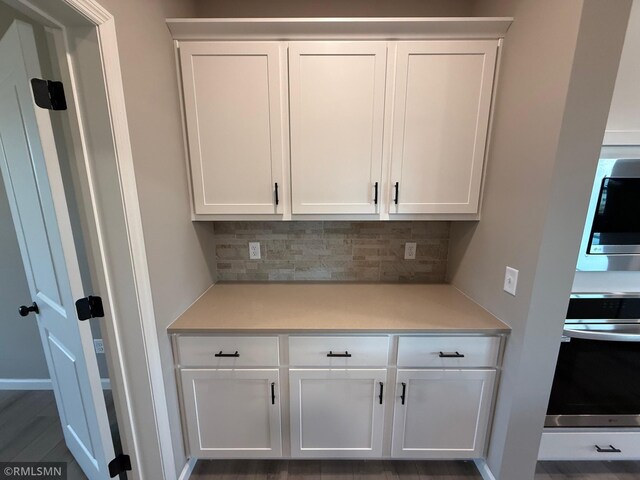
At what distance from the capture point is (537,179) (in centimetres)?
108

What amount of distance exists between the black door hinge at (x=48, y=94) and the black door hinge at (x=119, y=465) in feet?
4.87

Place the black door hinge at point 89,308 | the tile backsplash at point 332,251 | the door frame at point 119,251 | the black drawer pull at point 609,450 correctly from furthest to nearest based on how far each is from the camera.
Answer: the tile backsplash at point 332,251
the black drawer pull at point 609,450
the black door hinge at point 89,308
the door frame at point 119,251

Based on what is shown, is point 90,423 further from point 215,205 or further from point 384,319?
point 384,319

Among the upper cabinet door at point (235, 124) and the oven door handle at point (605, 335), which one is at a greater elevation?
the upper cabinet door at point (235, 124)

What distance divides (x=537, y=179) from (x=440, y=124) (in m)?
0.54

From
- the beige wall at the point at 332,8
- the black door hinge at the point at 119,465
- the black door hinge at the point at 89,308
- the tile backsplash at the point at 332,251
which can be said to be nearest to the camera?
the black door hinge at the point at 89,308

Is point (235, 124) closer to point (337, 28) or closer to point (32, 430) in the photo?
point (337, 28)

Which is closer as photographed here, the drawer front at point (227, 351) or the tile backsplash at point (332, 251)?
the drawer front at point (227, 351)

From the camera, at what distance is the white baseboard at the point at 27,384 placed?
2.05 m

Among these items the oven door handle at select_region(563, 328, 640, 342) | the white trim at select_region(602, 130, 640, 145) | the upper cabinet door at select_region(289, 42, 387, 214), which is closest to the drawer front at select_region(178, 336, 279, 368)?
the upper cabinet door at select_region(289, 42, 387, 214)

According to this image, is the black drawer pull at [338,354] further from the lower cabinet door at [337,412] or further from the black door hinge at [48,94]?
the black door hinge at [48,94]

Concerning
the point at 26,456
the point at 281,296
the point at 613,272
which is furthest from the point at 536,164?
the point at 26,456

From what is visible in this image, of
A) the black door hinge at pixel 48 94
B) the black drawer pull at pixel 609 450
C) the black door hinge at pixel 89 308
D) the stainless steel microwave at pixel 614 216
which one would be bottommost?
the black drawer pull at pixel 609 450

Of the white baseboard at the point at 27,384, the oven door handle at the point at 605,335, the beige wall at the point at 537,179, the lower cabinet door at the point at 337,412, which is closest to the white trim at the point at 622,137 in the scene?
the beige wall at the point at 537,179
